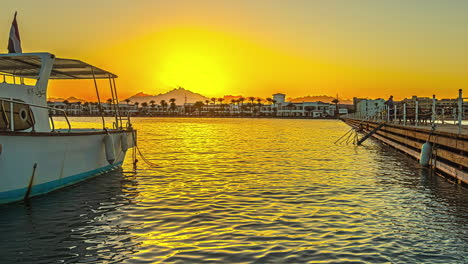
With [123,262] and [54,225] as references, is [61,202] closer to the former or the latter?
[54,225]

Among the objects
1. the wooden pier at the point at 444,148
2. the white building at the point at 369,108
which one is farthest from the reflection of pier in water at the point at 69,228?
the white building at the point at 369,108

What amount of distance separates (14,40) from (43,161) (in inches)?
223

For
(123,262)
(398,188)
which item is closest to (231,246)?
(123,262)

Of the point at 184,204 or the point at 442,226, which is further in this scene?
the point at 184,204

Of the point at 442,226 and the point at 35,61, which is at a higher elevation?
the point at 35,61

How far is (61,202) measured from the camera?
40.9 ft

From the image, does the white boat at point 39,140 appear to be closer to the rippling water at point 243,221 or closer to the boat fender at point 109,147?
the boat fender at point 109,147

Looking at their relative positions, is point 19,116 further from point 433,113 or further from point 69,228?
point 433,113

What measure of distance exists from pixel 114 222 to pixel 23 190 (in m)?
3.19

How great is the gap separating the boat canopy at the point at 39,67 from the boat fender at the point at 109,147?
94.7 inches

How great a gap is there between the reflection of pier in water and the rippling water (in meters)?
0.02

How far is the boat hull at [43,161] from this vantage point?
10906 millimetres

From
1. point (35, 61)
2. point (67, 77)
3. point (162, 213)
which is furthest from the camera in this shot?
point (67, 77)

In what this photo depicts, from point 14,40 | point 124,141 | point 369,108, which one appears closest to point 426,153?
point 124,141
